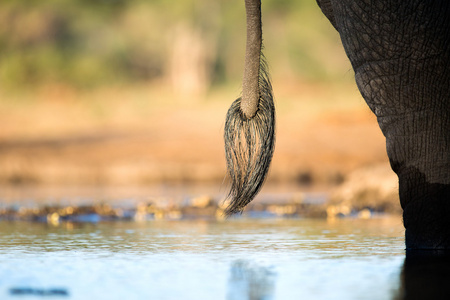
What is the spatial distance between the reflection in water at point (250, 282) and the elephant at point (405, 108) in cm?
57

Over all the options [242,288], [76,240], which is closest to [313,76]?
[76,240]

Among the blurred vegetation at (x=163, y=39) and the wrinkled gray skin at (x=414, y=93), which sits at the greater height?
the blurred vegetation at (x=163, y=39)

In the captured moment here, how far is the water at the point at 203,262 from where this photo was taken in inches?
123

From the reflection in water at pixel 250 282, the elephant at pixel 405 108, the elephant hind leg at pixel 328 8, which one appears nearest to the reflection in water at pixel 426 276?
the elephant at pixel 405 108

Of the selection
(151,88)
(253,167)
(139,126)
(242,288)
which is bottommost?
(242,288)

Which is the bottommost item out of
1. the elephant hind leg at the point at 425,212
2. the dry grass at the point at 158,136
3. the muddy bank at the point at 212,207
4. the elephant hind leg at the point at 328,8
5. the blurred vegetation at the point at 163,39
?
the elephant hind leg at the point at 425,212

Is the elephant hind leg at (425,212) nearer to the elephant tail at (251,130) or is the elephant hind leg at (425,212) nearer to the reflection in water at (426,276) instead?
the reflection in water at (426,276)

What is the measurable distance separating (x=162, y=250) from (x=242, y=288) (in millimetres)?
1166

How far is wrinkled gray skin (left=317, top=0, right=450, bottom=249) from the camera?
407 centimetres

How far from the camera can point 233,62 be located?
76.5 feet

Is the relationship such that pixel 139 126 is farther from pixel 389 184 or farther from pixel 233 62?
pixel 389 184

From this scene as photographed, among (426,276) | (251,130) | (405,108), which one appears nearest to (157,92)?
(251,130)

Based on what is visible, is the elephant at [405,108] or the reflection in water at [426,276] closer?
the reflection in water at [426,276]

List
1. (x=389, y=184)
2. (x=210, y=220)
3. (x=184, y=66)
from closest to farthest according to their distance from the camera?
(x=210, y=220)
(x=389, y=184)
(x=184, y=66)
